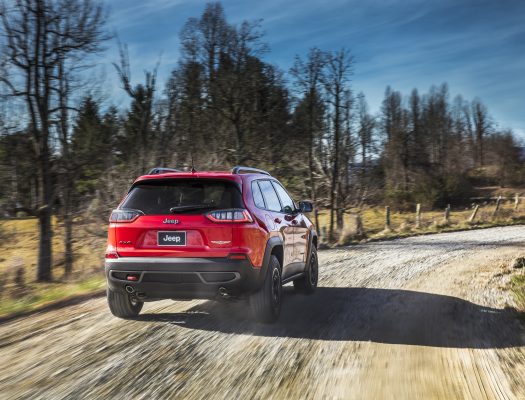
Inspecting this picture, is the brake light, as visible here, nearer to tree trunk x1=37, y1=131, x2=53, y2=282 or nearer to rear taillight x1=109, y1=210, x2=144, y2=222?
rear taillight x1=109, y1=210, x2=144, y2=222

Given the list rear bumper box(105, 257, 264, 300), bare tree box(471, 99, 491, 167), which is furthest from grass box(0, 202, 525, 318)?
bare tree box(471, 99, 491, 167)

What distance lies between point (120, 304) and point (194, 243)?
4.54 ft

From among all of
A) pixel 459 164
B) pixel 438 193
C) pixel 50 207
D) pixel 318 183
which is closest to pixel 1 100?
pixel 50 207

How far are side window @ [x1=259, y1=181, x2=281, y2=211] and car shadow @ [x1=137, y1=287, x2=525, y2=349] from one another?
133 centimetres

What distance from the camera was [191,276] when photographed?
16.9 feet

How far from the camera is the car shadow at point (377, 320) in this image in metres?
5.27

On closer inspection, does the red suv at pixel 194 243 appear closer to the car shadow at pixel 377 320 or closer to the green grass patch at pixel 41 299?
the car shadow at pixel 377 320

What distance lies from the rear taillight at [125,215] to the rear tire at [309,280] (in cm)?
293

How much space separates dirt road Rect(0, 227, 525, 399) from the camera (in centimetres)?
376

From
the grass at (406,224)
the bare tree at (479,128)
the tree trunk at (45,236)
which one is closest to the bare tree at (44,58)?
the tree trunk at (45,236)

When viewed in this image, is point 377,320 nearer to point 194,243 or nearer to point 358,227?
point 194,243

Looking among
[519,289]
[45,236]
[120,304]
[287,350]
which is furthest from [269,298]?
[45,236]

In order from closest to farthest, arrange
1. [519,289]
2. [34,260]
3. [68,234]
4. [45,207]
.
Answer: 1. [519,289]
2. [68,234]
3. [45,207]
4. [34,260]

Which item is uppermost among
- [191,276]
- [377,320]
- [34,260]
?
[191,276]
